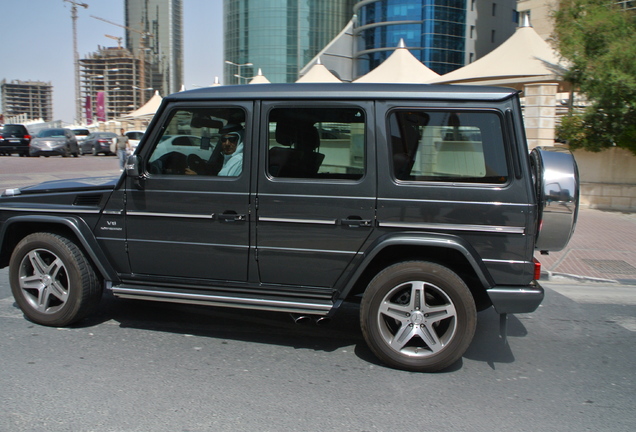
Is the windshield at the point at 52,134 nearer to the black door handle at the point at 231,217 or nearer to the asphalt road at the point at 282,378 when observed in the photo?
the asphalt road at the point at 282,378

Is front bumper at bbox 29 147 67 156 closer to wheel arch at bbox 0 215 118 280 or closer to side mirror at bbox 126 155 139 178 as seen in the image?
wheel arch at bbox 0 215 118 280

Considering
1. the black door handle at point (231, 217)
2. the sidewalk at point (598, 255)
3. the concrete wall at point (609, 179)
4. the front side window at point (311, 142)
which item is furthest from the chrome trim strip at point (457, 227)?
the concrete wall at point (609, 179)

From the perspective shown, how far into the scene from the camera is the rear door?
423 centimetres

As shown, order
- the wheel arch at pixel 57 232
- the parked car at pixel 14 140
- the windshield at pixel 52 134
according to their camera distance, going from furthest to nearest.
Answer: the windshield at pixel 52 134 < the parked car at pixel 14 140 < the wheel arch at pixel 57 232

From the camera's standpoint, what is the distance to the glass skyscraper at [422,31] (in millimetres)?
71562

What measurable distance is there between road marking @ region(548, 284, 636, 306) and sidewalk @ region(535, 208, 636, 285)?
0.27 metres

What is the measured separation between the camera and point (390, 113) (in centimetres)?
423

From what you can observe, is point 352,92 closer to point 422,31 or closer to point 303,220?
point 303,220

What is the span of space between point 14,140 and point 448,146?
32862 mm

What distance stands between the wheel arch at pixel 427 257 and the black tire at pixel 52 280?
2.14m

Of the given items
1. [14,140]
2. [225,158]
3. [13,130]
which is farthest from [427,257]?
[13,130]

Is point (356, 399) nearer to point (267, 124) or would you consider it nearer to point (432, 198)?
point (432, 198)

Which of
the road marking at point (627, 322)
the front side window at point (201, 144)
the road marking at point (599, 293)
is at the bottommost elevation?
the road marking at point (599, 293)

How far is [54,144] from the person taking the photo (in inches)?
1251
